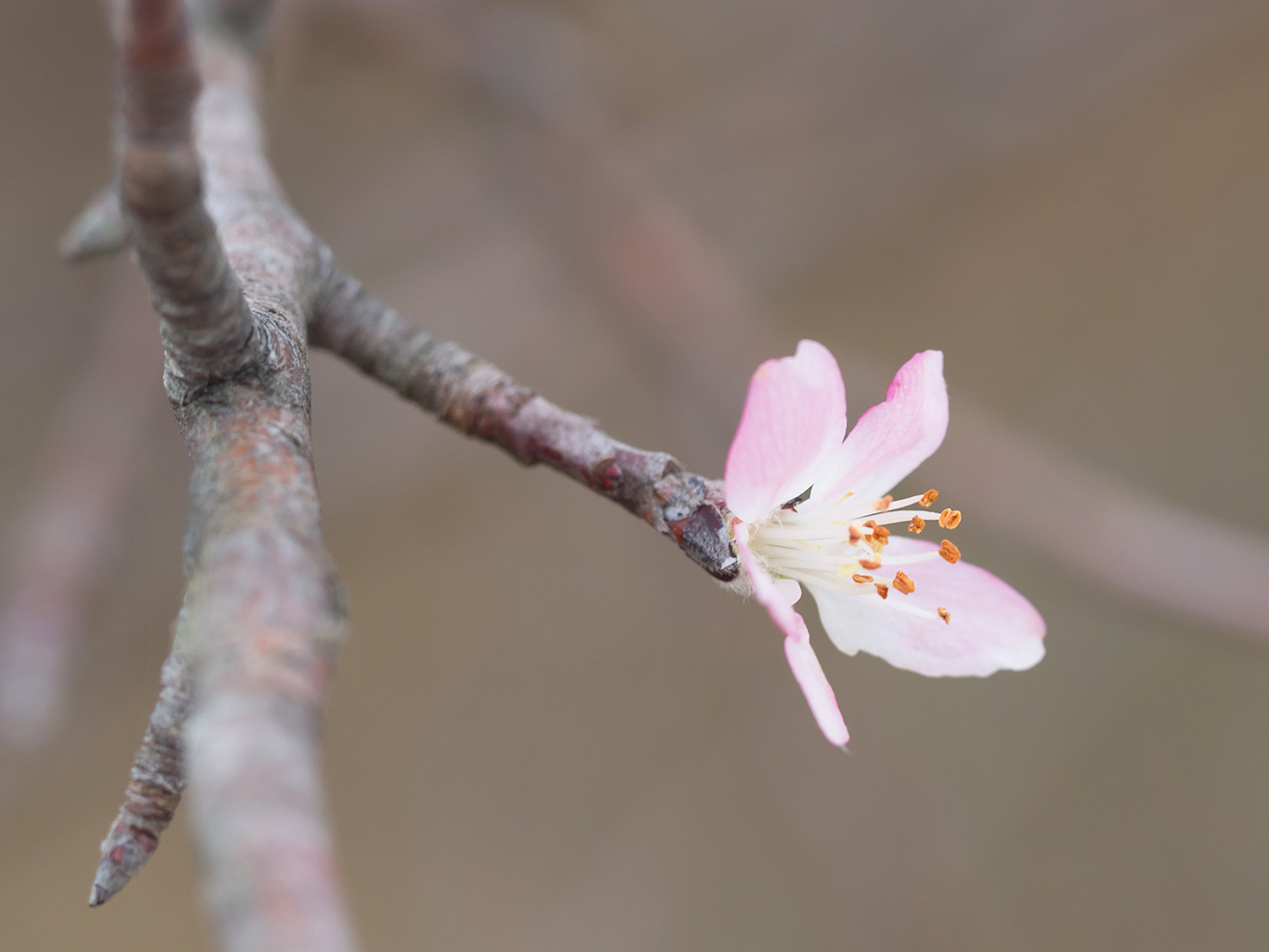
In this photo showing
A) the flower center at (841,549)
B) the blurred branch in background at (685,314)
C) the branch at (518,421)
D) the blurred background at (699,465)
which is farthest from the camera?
the blurred background at (699,465)

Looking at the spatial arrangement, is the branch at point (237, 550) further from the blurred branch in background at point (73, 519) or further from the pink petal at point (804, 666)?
the blurred branch in background at point (73, 519)

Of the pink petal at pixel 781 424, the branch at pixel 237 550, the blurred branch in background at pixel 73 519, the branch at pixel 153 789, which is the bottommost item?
the blurred branch in background at pixel 73 519

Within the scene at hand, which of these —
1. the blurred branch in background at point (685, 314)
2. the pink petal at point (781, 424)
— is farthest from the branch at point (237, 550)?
the blurred branch in background at point (685, 314)

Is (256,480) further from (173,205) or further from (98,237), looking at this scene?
(98,237)

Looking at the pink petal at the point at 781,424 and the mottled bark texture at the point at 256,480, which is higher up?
the pink petal at the point at 781,424

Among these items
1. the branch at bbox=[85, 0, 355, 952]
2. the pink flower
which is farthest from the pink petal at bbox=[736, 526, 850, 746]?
the branch at bbox=[85, 0, 355, 952]

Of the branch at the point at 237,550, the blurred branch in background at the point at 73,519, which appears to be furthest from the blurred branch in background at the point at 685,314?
the branch at the point at 237,550

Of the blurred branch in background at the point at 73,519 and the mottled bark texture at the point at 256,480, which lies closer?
the mottled bark texture at the point at 256,480

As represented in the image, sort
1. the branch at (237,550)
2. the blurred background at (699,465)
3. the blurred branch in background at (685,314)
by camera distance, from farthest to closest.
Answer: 1. the blurred background at (699,465)
2. the blurred branch in background at (685,314)
3. the branch at (237,550)
